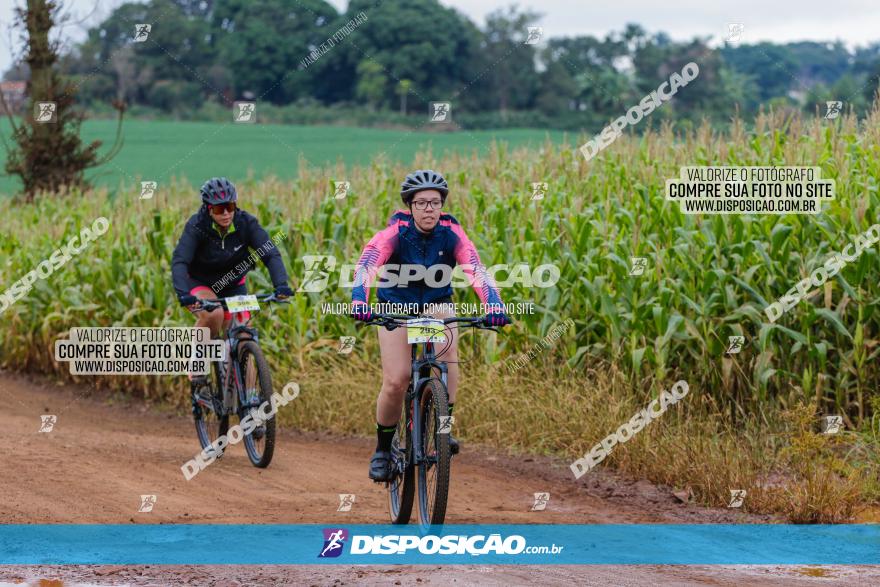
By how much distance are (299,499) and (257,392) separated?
1579 mm

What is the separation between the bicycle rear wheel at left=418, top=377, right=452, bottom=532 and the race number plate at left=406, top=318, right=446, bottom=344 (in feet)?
0.96

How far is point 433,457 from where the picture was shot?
7.86 metres

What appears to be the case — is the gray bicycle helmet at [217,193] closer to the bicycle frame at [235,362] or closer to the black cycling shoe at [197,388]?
the bicycle frame at [235,362]

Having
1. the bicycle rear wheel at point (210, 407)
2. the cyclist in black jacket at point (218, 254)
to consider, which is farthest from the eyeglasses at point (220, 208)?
the bicycle rear wheel at point (210, 407)

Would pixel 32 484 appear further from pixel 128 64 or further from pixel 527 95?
pixel 128 64

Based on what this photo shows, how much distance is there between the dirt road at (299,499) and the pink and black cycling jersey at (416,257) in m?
1.70

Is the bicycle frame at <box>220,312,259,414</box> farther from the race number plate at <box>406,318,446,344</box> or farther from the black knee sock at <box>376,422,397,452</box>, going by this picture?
the race number plate at <box>406,318,446,344</box>

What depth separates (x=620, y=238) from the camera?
12.7 meters

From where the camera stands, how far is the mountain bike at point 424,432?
25.1 feet

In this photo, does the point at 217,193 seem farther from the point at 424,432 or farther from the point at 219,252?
the point at 424,432

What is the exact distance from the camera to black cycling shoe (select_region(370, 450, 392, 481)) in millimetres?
8438

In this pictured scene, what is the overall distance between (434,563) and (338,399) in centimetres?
563

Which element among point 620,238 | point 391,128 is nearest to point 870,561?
point 620,238

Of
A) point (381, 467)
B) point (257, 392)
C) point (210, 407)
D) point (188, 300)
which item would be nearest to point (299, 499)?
point (381, 467)
